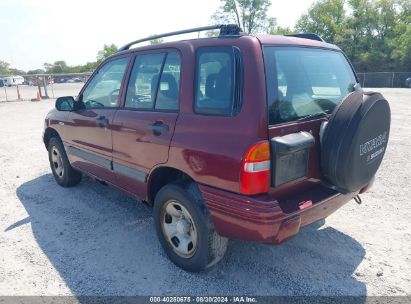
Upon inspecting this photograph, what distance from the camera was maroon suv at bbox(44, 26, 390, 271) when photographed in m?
2.44

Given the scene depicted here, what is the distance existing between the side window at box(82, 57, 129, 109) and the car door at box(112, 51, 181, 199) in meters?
0.24

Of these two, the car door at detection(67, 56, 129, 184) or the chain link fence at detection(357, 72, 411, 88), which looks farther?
the chain link fence at detection(357, 72, 411, 88)

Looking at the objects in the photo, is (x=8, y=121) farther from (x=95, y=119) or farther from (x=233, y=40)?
(x=233, y=40)

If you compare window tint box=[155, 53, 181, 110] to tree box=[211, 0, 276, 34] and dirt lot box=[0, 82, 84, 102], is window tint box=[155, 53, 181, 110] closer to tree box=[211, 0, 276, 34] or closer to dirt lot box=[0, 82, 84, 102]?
dirt lot box=[0, 82, 84, 102]

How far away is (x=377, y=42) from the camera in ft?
147

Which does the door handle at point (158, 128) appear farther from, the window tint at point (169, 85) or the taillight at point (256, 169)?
the taillight at point (256, 169)

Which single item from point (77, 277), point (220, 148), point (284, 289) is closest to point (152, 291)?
point (77, 277)

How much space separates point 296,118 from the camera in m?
2.64

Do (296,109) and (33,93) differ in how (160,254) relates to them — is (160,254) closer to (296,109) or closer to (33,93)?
(296,109)

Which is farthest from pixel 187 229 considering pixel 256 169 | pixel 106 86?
pixel 106 86

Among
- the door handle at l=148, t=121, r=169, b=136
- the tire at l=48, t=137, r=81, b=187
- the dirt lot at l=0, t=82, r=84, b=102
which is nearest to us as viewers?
the door handle at l=148, t=121, r=169, b=136

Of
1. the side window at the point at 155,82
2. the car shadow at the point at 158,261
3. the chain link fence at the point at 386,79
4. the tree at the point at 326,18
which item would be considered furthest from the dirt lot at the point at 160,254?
the tree at the point at 326,18

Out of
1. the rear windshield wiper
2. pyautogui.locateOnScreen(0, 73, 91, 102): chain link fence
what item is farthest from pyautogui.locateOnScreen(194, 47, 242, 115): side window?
pyautogui.locateOnScreen(0, 73, 91, 102): chain link fence

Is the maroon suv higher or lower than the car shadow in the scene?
higher
